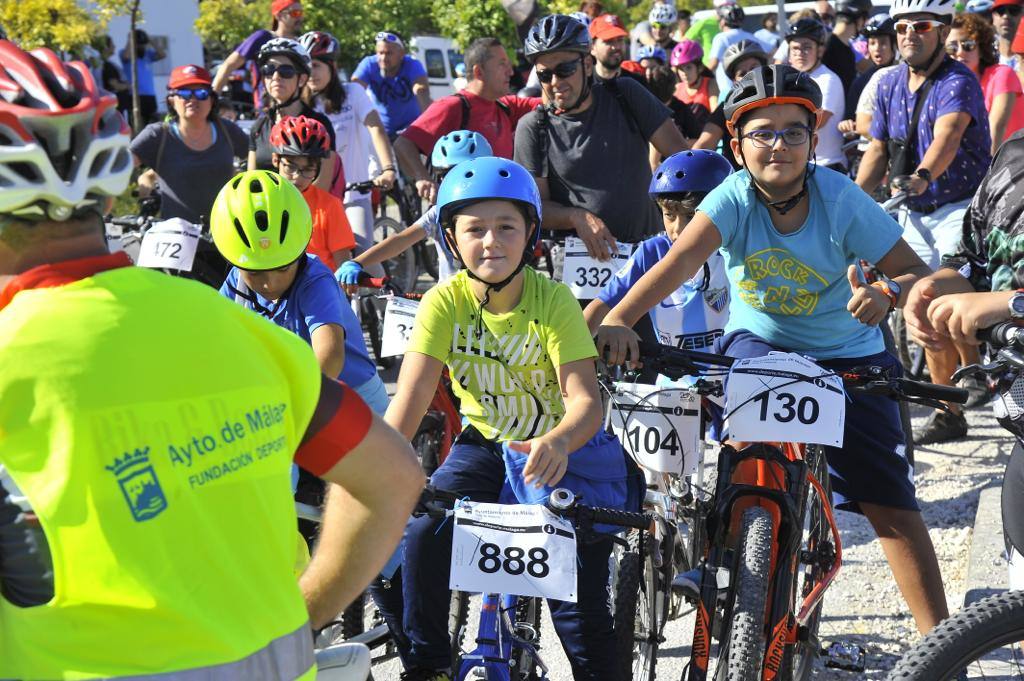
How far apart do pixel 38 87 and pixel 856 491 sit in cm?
325

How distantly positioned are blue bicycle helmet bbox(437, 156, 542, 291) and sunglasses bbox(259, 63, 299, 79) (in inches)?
189

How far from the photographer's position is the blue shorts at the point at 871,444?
4.41m

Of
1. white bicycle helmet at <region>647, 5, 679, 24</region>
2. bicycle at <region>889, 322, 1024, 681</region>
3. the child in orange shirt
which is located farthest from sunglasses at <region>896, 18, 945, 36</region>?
white bicycle helmet at <region>647, 5, 679, 24</region>

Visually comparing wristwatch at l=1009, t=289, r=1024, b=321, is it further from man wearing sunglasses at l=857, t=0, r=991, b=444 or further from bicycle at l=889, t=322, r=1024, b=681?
man wearing sunglasses at l=857, t=0, r=991, b=444

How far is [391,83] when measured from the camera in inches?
527

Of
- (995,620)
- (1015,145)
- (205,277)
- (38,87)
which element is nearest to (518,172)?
(1015,145)

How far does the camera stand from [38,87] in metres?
2.04

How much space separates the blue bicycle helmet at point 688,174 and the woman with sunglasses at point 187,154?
4299 mm

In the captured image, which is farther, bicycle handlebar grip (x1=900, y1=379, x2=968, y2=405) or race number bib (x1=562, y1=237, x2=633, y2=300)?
race number bib (x1=562, y1=237, x2=633, y2=300)

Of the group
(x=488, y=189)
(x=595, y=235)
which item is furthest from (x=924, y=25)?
(x=488, y=189)

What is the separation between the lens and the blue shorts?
4410 mm

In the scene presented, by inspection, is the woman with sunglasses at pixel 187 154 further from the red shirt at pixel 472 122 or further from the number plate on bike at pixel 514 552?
the number plate on bike at pixel 514 552

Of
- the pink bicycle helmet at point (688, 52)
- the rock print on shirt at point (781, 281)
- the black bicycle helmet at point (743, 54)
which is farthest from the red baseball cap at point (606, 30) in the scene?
the rock print on shirt at point (781, 281)

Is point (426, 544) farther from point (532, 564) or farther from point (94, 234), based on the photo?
point (94, 234)
